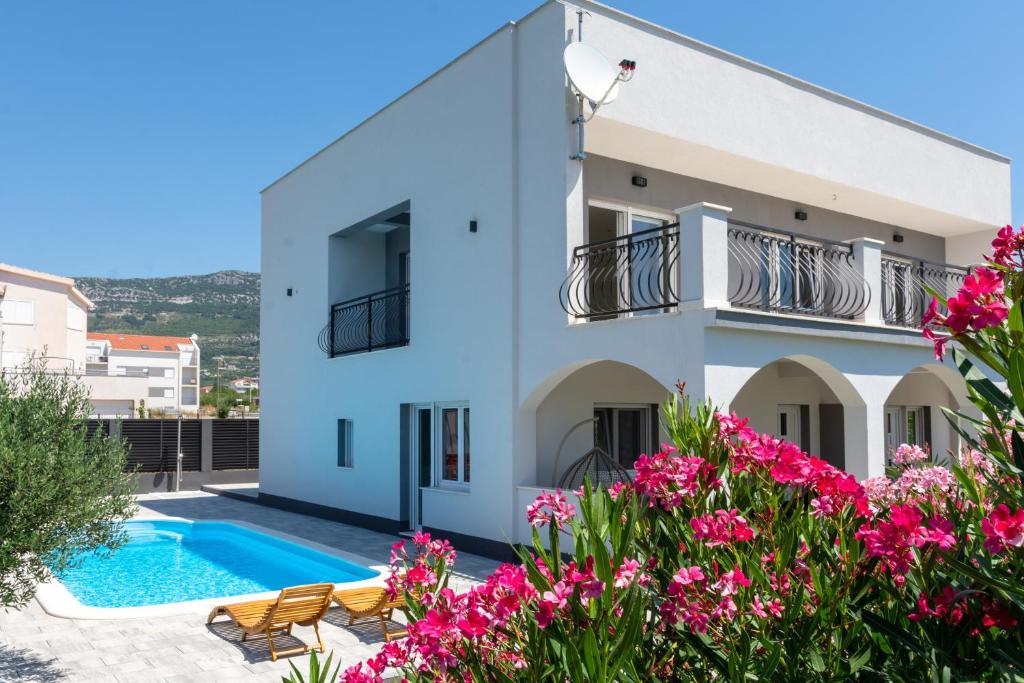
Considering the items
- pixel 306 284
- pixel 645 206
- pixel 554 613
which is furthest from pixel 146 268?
pixel 554 613

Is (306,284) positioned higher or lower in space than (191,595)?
higher

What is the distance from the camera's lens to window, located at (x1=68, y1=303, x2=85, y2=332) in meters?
69.9

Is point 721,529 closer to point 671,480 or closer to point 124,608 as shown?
point 671,480

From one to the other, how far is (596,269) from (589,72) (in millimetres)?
2965

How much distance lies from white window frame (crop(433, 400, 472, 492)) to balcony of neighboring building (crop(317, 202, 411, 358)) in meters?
2.33

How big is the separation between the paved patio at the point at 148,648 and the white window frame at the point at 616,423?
3828 mm

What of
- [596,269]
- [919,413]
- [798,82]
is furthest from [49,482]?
[919,413]

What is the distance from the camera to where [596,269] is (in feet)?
40.9

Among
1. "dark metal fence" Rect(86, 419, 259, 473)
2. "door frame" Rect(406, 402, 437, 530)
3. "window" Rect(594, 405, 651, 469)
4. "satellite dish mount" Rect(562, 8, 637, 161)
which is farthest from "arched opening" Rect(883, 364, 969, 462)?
"dark metal fence" Rect(86, 419, 259, 473)

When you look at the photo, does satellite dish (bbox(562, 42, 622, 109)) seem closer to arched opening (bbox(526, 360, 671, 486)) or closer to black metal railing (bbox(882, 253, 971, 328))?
arched opening (bbox(526, 360, 671, 486))

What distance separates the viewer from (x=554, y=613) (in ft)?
8.54

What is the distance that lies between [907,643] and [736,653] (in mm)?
512

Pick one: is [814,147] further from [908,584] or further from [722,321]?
[908,584]

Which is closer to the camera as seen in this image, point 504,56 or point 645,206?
point 504,56
